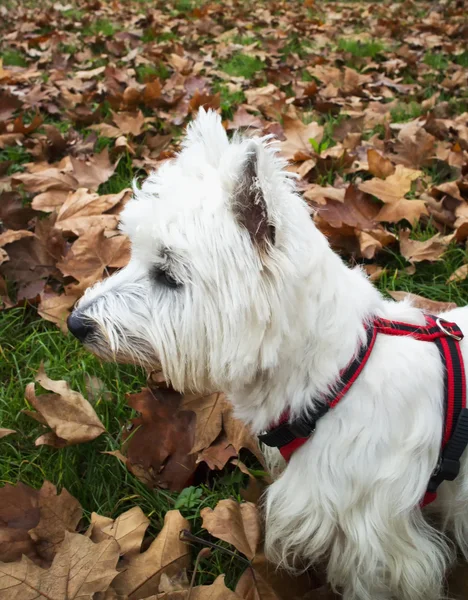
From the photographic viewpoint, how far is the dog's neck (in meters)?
1.41

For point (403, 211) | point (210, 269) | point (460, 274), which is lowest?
point (460, 274)

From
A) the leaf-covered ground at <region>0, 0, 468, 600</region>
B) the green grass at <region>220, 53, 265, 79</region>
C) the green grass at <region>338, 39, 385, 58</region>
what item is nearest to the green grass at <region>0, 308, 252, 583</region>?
the leaf-covered ground at <region>0, 0, 468, 600</region>

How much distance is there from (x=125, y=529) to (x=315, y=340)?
0.94 m

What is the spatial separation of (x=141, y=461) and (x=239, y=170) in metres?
1.21

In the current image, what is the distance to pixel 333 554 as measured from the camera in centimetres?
158


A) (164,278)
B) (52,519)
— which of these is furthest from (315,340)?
(52,519)

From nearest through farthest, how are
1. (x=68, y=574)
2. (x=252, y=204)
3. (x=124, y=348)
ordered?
1. (x=252, y=204)
2. (x=68, y=574)
3. (x=124, y=348)

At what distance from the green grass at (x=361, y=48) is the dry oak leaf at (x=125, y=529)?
5383 millimetres

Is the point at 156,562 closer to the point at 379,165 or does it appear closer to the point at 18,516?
the point at 18,516

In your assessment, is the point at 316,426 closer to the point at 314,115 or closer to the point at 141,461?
the point at 141,461

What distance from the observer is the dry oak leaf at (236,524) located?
167 cm

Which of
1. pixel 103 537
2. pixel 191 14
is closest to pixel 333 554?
pixel 103 537

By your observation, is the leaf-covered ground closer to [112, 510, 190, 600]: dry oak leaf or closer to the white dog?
[112, 510, 190, 600]: dry oak leaf

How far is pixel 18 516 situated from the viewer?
171 centimetres
